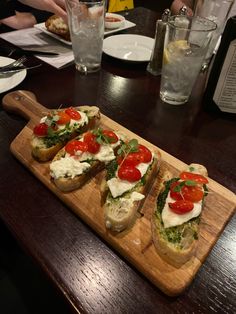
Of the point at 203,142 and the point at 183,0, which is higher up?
the point at 183,0

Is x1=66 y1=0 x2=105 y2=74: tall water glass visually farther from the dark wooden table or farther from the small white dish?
the small white dish

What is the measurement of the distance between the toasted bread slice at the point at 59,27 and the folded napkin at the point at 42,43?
0.17 ft

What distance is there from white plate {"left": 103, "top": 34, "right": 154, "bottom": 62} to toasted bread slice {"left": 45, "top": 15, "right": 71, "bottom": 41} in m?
0.25

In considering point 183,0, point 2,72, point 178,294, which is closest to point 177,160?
point 178,294

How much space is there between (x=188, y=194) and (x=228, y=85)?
66cm

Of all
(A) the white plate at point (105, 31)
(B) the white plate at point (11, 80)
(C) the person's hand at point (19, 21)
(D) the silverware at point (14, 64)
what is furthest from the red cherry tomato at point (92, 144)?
(C) the person's hand at point (19, 21)

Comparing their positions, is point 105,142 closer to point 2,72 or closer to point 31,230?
point 31,230

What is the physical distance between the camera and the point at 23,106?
1261mm

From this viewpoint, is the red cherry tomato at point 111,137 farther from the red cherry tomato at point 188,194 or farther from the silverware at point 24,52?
the silverware at point 24,52

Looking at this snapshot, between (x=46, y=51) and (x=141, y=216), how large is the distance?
1301 millimetres

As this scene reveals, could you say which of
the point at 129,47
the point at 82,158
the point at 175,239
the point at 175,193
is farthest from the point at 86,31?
the point at 175,239

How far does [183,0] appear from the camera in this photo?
2.40 meters

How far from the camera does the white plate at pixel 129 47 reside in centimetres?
171

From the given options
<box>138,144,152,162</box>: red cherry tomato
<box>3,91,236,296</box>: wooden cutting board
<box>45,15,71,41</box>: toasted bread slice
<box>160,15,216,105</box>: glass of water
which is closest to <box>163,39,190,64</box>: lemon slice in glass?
<box>160,15,216,105</box>: glass of water
